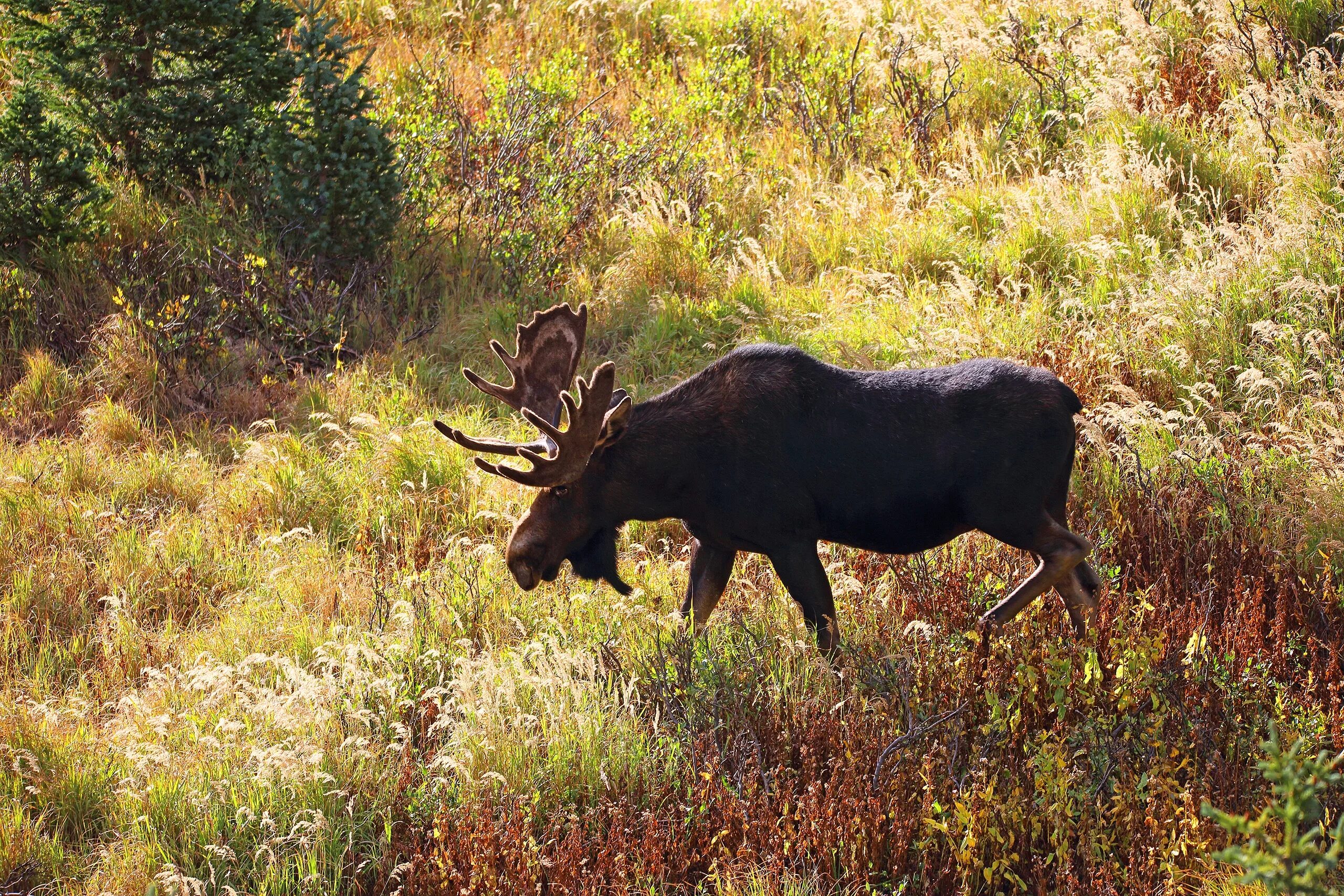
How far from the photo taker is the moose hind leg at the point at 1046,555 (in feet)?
16.6

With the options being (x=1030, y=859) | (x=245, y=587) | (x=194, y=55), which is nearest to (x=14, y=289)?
(x=194, y=55)

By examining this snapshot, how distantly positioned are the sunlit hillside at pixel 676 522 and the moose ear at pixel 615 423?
86cm

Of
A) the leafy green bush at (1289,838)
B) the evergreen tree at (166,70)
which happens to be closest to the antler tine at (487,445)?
the leafy green bush at (1289,838)

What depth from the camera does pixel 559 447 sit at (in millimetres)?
4980

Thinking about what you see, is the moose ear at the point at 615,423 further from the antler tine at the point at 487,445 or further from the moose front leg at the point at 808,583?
the moose front leg at the point at 808,583

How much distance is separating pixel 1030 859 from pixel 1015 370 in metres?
1.95

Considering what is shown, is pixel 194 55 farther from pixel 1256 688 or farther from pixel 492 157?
pixel 1256 688

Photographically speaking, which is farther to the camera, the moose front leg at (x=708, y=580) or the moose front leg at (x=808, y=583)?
the moose front leg at (x=708, y=580)

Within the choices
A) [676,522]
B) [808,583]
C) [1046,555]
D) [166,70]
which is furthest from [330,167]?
[1046,555]

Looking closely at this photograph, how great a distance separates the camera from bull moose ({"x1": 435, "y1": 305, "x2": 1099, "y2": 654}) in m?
4.98

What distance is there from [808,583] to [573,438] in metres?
1.14

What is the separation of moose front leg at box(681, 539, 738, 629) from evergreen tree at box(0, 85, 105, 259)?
598 cm

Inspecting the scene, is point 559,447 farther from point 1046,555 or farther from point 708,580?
point 1046,555

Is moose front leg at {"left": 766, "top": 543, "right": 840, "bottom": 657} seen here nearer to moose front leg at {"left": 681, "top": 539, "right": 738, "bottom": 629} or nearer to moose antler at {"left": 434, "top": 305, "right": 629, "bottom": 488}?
moose front leg at {"left": 681, "top": 539, "right": 738, "bottom": 629}
